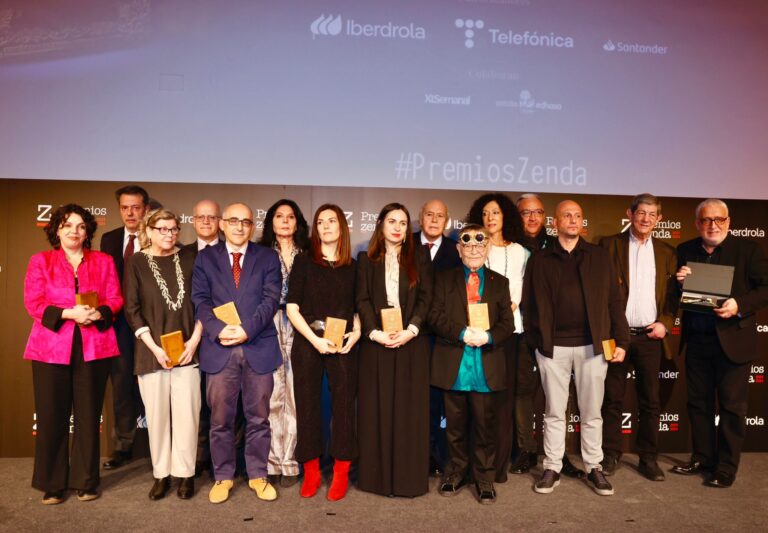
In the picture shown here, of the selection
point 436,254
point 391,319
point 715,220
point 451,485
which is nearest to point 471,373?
point 391,319

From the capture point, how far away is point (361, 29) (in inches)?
167

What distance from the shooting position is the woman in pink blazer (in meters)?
2.99

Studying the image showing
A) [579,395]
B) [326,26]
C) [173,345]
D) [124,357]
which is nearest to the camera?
[173,345]

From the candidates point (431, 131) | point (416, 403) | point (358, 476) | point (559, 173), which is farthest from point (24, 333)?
point (559, 173)

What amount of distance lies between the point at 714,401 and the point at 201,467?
347cm

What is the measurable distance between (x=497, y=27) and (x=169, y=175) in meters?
2.87

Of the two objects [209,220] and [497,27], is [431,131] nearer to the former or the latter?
[497,27]

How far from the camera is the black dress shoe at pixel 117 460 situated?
369 cm

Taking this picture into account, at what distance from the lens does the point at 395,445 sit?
312 centimetres

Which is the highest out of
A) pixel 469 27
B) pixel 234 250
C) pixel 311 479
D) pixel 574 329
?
pixel 469 27

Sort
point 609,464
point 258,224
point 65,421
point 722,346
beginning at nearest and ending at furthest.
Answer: point 65,421 < point 722,346 < point 609,464 < point 258,224

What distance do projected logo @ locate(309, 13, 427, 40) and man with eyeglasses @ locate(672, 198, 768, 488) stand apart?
250 cm

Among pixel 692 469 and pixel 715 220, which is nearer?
pixel 715 220

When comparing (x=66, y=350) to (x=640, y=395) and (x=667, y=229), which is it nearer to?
(x=640, y=395)
